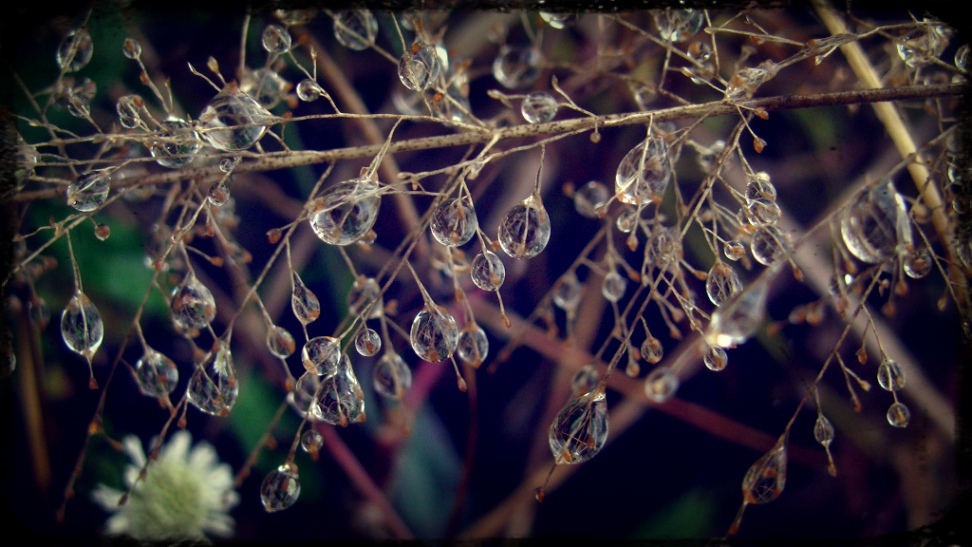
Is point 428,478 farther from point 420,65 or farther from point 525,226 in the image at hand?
point 420,65

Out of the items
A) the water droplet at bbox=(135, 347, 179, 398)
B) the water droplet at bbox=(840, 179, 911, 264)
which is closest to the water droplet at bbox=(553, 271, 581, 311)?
the water droplet at bbox=(840, 179, 911, 264)

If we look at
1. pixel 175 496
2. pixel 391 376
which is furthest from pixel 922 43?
pixel 175 496

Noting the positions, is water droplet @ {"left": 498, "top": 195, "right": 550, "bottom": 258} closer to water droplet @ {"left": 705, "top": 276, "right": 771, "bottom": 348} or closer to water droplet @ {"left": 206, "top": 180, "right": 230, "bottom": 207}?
water droplet @ {"left": 705, "top": 276, "right": 771, "bottom": 348}

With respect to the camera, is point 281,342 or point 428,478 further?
point 428,478

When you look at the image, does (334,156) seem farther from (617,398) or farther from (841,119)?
(841,119)

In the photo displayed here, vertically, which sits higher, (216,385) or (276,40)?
(276,40)
